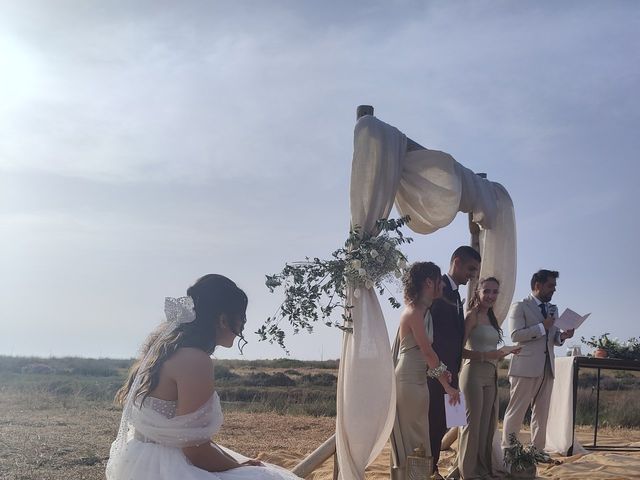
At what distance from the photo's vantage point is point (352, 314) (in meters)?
5.89

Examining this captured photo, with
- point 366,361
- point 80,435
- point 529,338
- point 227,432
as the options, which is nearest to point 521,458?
point 529,338

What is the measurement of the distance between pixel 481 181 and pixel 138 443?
4827 mm

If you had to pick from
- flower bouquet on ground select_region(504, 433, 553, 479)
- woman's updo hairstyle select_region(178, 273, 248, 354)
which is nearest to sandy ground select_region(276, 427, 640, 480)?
flower bouquet on ground select_region(504, 433, 553, 479)

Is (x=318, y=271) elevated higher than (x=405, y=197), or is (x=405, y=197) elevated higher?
(x=405, y=197)

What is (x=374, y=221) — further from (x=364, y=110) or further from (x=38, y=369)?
A: (x=38, y=369)

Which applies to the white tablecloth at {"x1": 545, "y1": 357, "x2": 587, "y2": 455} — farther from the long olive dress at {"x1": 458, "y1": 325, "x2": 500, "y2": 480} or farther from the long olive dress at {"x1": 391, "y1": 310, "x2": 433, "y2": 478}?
the long olive dress at {"x1": 391, "y1": 310, "x2": 433, "y2": 478}

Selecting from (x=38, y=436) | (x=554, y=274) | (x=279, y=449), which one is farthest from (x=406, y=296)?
(x=38, y=436)

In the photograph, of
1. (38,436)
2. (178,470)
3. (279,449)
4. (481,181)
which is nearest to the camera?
(178,470)

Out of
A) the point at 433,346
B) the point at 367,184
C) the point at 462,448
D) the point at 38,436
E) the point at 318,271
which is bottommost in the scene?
the point at 38,436

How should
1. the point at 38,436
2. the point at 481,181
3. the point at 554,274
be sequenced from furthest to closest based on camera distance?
the point at 38,436, the point at 554,274, the point at 481,181

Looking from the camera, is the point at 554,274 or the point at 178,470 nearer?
the point at 178,470

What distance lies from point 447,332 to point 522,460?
4.59ft

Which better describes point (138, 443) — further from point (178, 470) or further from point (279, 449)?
point (279, 449)

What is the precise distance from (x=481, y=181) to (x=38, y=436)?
6586 millimetres
